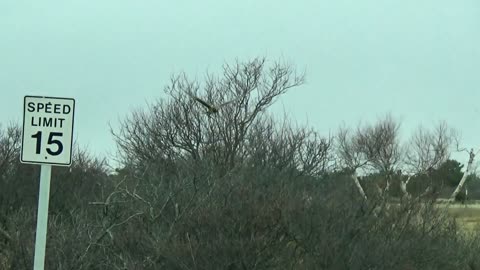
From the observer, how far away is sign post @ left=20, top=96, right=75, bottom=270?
21.3 feet

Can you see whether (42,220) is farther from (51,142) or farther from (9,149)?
(9,149)

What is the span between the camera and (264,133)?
687 inches

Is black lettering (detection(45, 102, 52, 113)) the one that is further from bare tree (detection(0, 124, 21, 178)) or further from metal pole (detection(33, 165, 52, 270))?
bare tree (detection(0, 124, 21, 178))

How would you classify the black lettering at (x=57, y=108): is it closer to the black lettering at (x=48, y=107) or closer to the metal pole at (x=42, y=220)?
the black lettering at (x=48, y=107)

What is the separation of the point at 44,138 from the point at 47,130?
8cm

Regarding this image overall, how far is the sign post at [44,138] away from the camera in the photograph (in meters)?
6.49

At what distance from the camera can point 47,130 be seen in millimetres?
6539

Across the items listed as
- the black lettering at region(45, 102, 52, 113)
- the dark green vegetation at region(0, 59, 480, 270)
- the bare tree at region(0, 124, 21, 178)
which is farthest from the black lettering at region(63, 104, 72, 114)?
the bare tree at region(0, 124, 21, 178)

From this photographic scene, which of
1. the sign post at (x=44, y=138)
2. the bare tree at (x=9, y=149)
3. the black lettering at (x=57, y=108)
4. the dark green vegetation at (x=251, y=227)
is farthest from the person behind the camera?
the bare tree at (x=9, y=149)

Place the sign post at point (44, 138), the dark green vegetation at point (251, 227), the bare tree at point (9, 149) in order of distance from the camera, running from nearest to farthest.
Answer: the sign post at point (44, 138)
the dark green vegetation at point (251, 227)
the bare tree at point (9, 149)

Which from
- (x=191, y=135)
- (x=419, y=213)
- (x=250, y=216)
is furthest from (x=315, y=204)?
(x=191, y=135)

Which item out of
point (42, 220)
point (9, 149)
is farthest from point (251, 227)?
point (9, 149)

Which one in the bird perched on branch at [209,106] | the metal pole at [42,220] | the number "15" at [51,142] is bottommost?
the metal pole at [42,220]

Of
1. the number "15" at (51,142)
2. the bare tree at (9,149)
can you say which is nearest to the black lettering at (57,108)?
the number "15" at (51,142)
